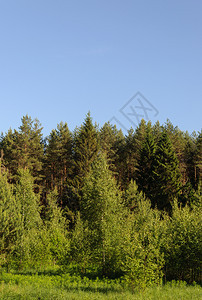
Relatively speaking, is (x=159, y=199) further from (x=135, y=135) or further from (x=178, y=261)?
(x=178, y=261)

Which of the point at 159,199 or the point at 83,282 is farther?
the point at 159,199

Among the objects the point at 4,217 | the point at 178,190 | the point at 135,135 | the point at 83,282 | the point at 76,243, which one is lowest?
the point at 83,282

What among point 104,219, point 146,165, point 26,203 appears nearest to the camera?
point 104,219

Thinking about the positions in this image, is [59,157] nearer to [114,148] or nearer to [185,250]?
[114,148]

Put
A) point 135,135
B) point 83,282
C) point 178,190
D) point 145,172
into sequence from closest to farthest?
1. point 83,282
2. point 178,190
3. point 145,172
4. point 135,135

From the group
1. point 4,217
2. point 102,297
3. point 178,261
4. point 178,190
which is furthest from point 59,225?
point 178,190

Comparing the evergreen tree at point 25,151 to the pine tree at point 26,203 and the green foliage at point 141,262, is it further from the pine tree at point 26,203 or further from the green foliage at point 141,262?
the green foliage at point 141,262

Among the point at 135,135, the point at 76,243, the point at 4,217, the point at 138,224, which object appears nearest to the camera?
the point at 4,217

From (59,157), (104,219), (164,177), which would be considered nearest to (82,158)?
(59,157)

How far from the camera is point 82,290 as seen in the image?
1969 centimetres

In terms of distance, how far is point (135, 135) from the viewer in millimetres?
64688

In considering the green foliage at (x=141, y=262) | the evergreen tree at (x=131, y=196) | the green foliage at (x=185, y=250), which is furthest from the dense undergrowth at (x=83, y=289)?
the evergreen tree at (x=131, y=196)

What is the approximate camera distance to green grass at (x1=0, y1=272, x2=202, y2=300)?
17.4 meters

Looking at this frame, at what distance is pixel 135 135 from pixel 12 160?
88.9 feet
